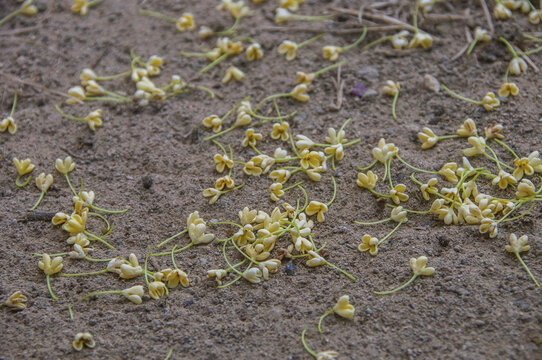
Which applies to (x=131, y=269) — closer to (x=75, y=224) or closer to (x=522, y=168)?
(x=75, y=224)

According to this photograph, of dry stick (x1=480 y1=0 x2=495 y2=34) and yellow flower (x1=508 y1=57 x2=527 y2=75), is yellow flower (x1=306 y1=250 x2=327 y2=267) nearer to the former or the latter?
yellow flower (x1=508 y1=57 x2=527 y2=75)

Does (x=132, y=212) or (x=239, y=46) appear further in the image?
(x=239, y=46)

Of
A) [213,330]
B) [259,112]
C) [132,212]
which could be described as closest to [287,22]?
[259,112]

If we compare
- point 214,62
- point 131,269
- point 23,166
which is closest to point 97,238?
point 131,269

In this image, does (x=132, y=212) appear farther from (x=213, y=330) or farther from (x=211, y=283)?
(x=213, y=330)

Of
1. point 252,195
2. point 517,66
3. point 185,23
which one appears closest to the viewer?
point 252,195

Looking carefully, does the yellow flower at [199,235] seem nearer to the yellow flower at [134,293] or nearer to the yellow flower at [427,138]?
the yellow flower at [134,293]
